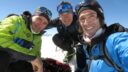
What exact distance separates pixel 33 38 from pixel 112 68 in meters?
3.63

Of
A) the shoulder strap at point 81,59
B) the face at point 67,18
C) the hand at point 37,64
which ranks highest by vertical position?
the face at point 67,18

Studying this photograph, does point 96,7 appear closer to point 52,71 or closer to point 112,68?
point 112,68

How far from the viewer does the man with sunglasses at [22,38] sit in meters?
5.55

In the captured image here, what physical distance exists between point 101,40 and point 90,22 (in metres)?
0.53

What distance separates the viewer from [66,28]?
737 cm

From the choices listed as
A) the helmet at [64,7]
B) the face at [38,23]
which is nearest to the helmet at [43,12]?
the face at [38,23]

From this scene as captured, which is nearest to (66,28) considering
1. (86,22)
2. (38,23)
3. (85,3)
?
(38,23)

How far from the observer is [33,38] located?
6.22 m

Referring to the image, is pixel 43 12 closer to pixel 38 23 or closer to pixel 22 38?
pixel 38 23

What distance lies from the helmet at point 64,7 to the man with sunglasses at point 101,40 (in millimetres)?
3616

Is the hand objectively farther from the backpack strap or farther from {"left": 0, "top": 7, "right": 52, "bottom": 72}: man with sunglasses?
the backpack strap

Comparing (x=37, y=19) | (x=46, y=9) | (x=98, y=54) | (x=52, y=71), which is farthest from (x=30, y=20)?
(x=98, y=54)

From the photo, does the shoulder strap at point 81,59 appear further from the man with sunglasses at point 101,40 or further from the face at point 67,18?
the face at point 67,18

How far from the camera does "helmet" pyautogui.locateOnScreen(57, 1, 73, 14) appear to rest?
7.50 meters
